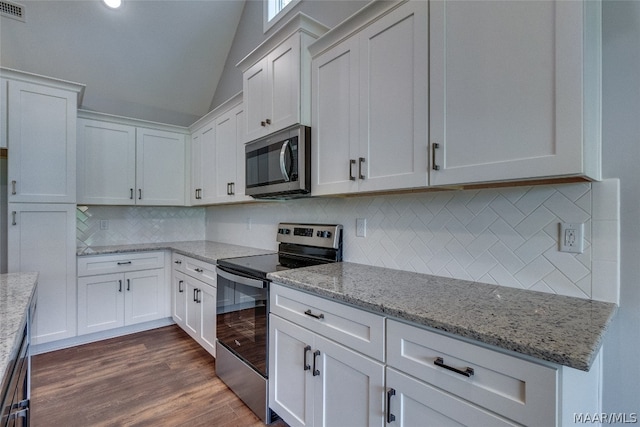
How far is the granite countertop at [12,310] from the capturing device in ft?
2.88

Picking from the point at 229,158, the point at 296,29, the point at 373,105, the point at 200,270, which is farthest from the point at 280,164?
the point at 200,270

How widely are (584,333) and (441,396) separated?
452mm

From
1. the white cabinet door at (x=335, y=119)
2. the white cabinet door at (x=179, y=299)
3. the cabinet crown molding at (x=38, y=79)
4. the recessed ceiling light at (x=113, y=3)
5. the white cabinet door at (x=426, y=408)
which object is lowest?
the white cabinet door at (x=179, y=299)

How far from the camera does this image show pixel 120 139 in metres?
3.28

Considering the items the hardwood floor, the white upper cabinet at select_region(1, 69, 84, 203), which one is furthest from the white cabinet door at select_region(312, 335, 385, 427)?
the white upper cabinet at select_region(1, 69, 84, 203)

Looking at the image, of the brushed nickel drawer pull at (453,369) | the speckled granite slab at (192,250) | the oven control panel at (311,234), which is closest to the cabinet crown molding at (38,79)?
the speckled granite slab at (192,250)

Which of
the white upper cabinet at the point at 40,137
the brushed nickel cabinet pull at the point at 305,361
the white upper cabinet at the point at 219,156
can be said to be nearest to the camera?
the brushed nickel cabinet pull at the point at 305,361

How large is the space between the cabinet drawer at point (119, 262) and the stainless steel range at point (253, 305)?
1.37 m

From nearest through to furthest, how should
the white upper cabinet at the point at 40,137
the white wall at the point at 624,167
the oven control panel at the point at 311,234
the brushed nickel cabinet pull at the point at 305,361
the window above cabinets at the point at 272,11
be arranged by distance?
the white wall at the point at 624,167 < the brushed nickel cabinet pull at the point at 305,361 < the oven control panel at the point at 311,234 < the white upper cabinet at the point at 40,137 < the window above cabinets at the point at 272,11

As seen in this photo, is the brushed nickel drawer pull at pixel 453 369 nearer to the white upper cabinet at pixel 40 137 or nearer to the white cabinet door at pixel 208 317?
the white cabinet door at pixel 208 317

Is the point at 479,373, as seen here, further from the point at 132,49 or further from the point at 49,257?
the point at 132,49

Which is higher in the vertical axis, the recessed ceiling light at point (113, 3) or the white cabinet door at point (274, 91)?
the recessed ceiling light at point (113, 3)

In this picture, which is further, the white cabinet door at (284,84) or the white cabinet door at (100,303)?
the white cabinet door at (100,303)


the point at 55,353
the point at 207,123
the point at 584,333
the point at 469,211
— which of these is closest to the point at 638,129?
the point at 469,211
